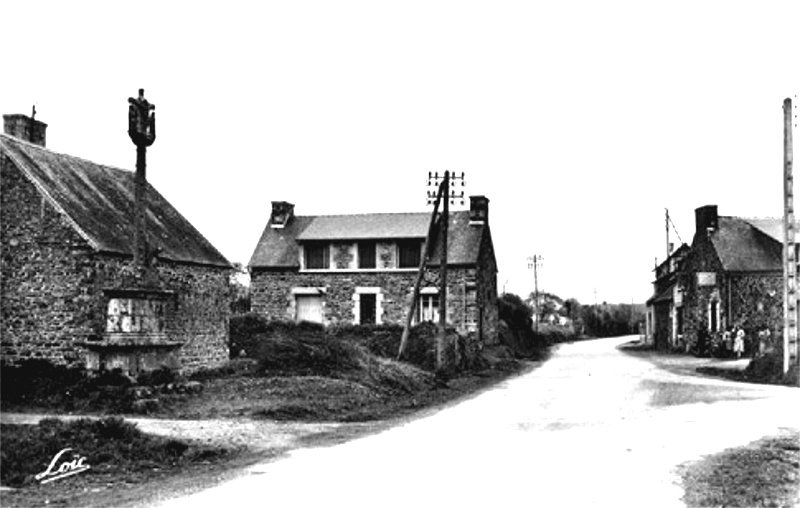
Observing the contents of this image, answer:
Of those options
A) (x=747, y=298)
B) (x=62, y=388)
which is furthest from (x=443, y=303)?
(x=747, y=298)

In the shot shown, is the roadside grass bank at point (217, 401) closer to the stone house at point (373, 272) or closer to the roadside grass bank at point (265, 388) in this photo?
the roadside grass bank at point (265, 388)

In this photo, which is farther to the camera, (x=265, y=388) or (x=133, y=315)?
(x=265, y=388)

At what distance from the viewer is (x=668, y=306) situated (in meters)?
56.0

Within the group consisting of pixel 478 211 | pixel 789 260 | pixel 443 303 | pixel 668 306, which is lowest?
pixel 443 303

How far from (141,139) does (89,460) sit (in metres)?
7.14

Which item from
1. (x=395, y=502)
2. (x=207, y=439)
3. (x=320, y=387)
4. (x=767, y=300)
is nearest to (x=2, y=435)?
(x=207, y=439)

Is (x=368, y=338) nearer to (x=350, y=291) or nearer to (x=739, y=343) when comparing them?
(x=350, y=291)

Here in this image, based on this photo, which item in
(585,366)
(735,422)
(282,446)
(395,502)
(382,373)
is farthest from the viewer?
(585,366)

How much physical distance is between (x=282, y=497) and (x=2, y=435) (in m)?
5.20

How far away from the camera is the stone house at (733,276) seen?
4362cm

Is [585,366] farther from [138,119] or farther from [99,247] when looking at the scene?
[138,119]

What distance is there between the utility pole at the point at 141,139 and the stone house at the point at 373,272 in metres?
26.6

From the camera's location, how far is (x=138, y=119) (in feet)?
53.5

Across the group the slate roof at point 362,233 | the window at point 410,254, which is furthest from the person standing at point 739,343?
the window at point 410,254
